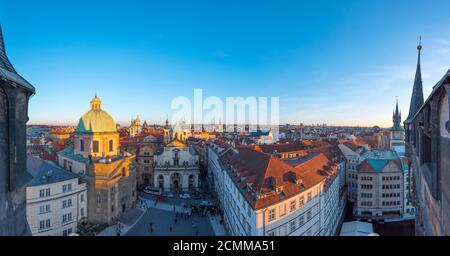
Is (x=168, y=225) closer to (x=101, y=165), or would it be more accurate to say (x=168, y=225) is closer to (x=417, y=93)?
(x=101, y=165)

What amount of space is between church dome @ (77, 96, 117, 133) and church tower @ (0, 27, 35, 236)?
100ft

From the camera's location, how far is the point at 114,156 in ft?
114

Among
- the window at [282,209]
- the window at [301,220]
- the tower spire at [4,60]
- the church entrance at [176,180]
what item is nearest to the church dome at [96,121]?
the church entrance at [176,180]

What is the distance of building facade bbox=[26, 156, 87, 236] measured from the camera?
2281 centimetres

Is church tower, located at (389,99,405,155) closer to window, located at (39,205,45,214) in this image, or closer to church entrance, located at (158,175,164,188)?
church entrance, located at (158,175,164,188)

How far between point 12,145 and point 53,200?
74.6ft

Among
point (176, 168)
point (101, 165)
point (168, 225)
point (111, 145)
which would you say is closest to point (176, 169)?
point (176, 168)

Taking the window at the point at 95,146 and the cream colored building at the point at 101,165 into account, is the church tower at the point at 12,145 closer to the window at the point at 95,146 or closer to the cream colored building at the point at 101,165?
the cream colored building at the point at 101,165

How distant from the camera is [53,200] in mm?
24141

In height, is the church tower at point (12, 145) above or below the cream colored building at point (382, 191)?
above

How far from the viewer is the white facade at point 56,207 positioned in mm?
22734

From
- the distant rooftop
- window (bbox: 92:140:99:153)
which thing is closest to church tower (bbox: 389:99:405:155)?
the distant rooftop

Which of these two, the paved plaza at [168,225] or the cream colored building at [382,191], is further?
the cream colored building at [382,191]

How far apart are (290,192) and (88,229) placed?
21251 millimetres
